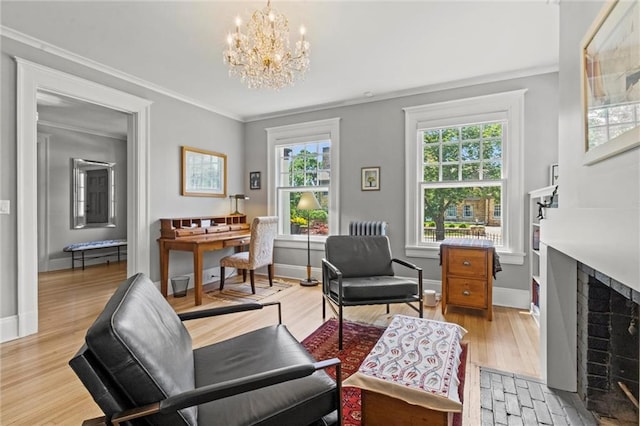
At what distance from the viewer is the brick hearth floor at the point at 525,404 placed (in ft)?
5.37

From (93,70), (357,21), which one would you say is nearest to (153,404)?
(357,21)

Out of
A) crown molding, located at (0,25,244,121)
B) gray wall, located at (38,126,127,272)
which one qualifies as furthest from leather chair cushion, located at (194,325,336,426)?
gray wall, located at (38,126,127,272)

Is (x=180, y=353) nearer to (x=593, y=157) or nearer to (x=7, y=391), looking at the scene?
(x=7, y=391)

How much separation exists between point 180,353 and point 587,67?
236 centimetres

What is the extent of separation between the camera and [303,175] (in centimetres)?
485

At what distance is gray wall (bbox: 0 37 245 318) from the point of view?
8.73ft

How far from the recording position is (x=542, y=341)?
204 centimetres

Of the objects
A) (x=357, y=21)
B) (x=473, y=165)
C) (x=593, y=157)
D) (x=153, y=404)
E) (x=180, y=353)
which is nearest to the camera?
(x=153, y=404)

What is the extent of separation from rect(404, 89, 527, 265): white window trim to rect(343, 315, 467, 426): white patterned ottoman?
7.56ft

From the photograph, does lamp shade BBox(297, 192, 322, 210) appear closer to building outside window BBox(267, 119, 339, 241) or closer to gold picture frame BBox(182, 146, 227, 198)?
building outside window BBox(267, 119, 339, 241)

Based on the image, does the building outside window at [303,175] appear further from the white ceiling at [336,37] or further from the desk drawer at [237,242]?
the white ceiling at [336,37]

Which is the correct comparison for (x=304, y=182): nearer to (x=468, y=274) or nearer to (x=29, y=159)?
(x=468, y=274)

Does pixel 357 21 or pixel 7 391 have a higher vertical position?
pixel 357 21

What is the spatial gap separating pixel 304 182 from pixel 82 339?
10.6 ft
